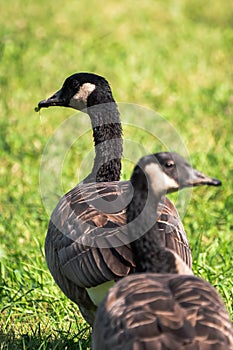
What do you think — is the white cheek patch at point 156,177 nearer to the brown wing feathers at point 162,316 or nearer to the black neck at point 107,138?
the brown wing feathers at point 162,316

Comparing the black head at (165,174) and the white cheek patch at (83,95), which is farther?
the white cheek patch at (83,95)

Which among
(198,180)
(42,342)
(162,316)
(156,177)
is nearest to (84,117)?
(42,342)

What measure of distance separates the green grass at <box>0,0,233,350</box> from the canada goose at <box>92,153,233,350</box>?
91cm

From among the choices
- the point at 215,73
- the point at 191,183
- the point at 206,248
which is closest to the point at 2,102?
the point at 215,73

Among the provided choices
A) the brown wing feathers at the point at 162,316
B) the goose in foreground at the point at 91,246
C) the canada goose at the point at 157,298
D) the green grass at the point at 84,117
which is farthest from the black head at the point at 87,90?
the brown wing feathers at the point at 162,316

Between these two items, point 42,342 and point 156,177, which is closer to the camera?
point 156,177

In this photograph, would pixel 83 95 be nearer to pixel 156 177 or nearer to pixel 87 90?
pixel 87 90

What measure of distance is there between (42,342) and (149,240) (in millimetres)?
995

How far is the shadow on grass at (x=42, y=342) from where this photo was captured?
4.51m

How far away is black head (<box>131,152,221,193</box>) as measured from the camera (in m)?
3.89

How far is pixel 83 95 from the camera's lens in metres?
5.58

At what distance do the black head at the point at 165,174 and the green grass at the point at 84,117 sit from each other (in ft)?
3.82

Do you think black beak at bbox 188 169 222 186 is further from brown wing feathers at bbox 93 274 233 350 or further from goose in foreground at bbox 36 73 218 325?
brown wing feathers at bbox 93 274 233 350

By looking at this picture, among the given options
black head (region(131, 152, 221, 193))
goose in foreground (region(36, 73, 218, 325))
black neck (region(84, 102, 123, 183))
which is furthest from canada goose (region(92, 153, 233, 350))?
black neck (region(84, 102, 123, 183))
